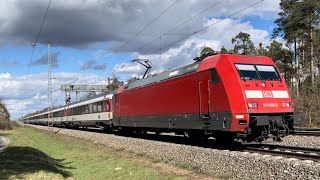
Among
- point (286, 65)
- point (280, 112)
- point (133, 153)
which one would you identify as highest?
point (286, 65)

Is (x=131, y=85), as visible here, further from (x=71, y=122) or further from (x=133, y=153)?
(x=71, y=122)

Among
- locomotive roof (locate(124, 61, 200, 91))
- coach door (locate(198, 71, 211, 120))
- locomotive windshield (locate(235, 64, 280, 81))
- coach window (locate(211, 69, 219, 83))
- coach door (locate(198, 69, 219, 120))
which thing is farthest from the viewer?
locomotive roof (locate(124, 61, 200, 91))

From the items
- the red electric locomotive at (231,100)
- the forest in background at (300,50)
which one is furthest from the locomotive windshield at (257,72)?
the forest in background at (300,50)

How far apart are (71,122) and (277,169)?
1864 inches

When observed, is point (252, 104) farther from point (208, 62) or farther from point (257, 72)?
point (208, 62)

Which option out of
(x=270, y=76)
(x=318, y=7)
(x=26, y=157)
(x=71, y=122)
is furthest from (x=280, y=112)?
(x=71, y=122)

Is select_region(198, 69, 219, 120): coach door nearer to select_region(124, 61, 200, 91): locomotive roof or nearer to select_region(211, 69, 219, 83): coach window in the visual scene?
select_region(211, 69, 219, 83): coach window

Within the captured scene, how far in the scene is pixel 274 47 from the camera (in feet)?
231

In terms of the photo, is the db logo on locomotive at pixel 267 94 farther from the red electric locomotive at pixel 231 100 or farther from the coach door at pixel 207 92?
the coach door at pixel 207 92

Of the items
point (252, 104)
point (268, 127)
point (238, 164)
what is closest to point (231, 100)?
point (252, 104)

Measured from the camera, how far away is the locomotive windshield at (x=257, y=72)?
15727mm

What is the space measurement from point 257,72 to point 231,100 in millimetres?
1958

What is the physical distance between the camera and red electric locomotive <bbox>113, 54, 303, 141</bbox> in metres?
14.9

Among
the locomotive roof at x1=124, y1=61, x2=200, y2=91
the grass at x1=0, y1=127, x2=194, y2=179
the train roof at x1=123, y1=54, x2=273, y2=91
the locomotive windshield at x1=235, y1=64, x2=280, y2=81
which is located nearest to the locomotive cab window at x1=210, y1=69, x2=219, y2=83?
the train roof at x1=123, y1=54, x2=273, y2=91
